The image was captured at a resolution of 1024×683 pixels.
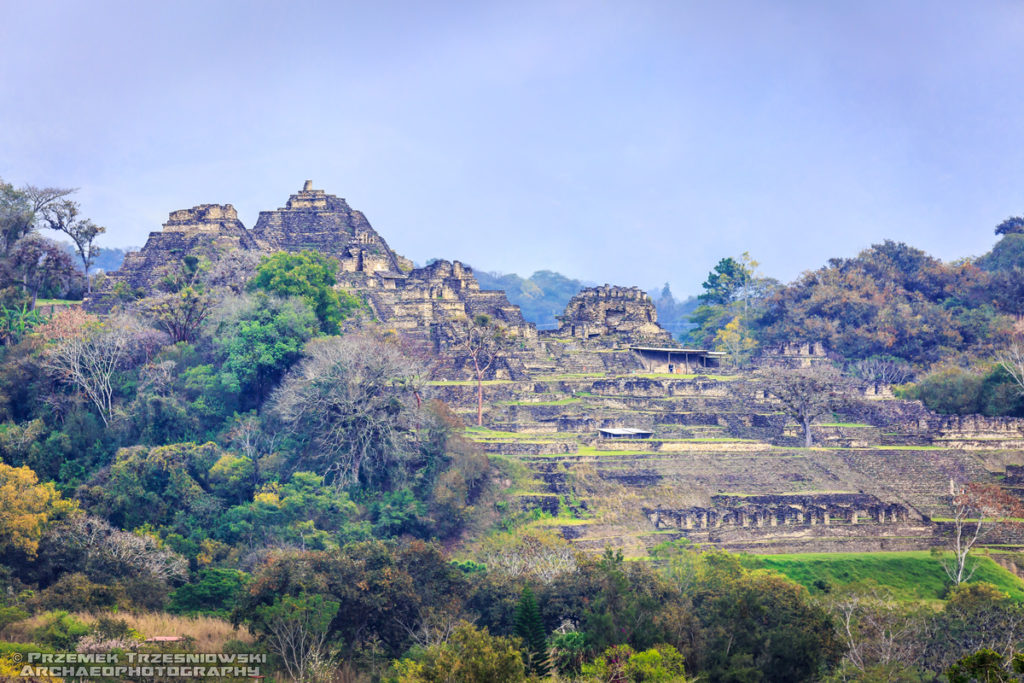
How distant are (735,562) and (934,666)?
15.0 ft

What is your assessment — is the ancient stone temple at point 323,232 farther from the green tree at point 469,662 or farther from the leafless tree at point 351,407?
the green tree at point 469,662

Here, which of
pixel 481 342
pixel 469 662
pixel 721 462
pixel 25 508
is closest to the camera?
pixel 469 662

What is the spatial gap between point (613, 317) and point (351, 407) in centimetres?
1457

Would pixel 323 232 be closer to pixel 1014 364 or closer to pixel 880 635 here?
pixel 1014 364

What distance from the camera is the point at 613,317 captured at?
136ft

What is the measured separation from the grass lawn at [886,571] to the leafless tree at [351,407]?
9.69 m

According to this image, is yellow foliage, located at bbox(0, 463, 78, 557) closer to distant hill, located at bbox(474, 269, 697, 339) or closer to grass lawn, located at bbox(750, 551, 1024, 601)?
grass lawn, located at bbox(750, 551, 1024, 601)

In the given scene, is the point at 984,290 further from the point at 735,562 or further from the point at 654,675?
the point at 654,675

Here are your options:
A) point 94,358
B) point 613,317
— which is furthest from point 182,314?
point 613,317

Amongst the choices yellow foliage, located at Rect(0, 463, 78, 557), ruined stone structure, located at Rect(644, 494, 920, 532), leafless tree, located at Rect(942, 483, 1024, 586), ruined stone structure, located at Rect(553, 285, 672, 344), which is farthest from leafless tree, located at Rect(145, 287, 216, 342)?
leafless tree, located at Rect(942, 483, 1024, 586)

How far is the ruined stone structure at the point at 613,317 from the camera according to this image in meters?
40.6

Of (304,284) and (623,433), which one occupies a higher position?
(304,284)

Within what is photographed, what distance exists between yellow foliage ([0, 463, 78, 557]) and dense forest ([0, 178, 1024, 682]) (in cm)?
5

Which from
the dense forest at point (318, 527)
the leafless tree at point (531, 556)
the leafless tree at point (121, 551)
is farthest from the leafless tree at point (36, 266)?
the leafless tree at point (531, 556)
